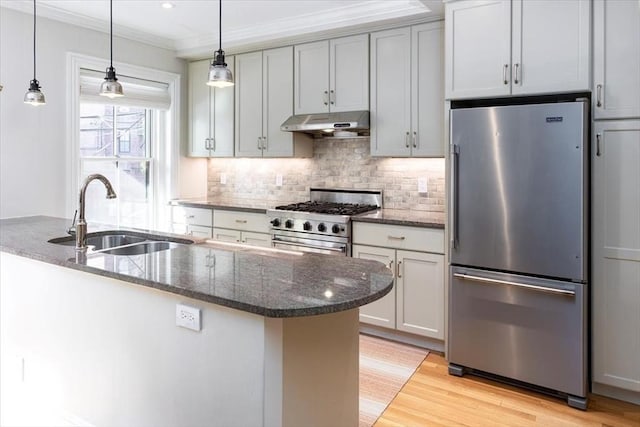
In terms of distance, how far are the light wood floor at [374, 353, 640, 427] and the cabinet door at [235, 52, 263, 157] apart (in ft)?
8.99

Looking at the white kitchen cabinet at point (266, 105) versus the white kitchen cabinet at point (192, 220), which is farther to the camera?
the white kitchen cabinet at point (192, 220)

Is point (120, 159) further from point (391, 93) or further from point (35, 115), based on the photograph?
Answer: point (391, 93)

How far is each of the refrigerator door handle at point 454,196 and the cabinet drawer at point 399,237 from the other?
0.26 meters

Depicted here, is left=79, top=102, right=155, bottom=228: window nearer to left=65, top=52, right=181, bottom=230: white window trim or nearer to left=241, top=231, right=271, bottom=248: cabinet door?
left=65, top=52, right=181, bottom=230: white window trim

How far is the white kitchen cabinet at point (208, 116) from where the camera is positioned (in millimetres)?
4758

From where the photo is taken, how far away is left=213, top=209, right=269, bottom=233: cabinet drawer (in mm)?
4137

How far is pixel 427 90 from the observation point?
3580 millimetres

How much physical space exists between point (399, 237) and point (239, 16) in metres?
2.32

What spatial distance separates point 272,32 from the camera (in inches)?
161

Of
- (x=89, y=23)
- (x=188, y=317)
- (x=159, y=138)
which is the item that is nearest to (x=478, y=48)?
(x=188, y=317)

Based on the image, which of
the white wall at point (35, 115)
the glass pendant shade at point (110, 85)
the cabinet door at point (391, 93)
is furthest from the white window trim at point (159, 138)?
the cabinet door at point (391, 93)

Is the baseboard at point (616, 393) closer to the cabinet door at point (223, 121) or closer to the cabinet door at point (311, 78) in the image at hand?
the cabinet door at point (311, 78)

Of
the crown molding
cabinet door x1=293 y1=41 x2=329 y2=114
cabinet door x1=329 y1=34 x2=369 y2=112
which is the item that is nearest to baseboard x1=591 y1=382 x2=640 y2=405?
cabinet door x1=329 y1=34 x2=369 y2=112

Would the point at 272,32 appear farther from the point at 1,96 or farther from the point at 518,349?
the point at 518,349
